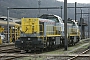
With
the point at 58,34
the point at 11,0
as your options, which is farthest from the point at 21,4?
the point at 58,34

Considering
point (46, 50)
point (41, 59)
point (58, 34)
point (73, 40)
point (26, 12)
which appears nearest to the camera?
point (41, 59)

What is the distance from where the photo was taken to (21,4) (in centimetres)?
10500

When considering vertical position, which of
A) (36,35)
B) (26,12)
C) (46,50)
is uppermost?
(26,12)

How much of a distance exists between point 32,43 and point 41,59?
527cm

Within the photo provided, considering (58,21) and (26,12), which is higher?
(26,12)

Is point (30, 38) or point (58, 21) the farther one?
point (58, 21)

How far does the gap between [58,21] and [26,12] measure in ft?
238

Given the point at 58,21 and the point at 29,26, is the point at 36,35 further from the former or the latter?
the point at 58,21

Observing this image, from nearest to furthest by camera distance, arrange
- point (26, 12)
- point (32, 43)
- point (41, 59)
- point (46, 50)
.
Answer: point (41, 59) < point (32, 43) < point (46, 50) < point (26, 12)

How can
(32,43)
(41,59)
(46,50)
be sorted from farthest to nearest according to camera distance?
(46,50) → (32,43) → (41,59)

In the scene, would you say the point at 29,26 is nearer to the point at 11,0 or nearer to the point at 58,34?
the point at 58,34

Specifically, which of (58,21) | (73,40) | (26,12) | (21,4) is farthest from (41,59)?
(21,4)

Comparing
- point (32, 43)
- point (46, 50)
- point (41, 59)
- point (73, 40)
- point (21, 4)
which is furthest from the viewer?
point (21, 4)

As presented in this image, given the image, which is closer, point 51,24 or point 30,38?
point 30,38
